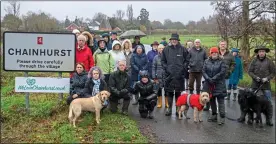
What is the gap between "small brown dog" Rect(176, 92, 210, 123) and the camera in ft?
26.7

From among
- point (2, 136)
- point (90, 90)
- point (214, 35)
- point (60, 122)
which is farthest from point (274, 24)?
point (2, 136)

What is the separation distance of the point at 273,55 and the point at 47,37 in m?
10.2

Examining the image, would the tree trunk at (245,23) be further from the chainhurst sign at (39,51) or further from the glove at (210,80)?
the chainhurst sign at (39,51)

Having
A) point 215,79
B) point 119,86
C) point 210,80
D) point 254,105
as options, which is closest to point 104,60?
point 119,86

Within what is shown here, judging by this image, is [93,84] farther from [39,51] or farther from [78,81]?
[39,51]

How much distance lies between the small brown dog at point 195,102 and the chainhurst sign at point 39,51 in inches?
115

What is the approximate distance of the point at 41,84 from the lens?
8617 mm

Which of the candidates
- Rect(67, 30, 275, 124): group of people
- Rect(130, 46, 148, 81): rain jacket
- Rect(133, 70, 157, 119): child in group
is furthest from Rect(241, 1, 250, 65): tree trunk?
Rect(133, 70, 157, 119): child in group

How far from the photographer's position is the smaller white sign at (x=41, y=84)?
336 inches

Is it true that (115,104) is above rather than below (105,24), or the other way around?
below

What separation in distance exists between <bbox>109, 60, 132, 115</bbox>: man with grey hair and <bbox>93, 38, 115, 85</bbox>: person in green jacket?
2.24 ft

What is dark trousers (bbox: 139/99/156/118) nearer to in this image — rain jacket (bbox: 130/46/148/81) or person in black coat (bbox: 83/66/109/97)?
person in black coat (bbox: 83/66/109/97)

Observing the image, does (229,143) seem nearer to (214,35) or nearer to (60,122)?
(60,122)

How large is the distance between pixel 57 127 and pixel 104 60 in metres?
2.71
